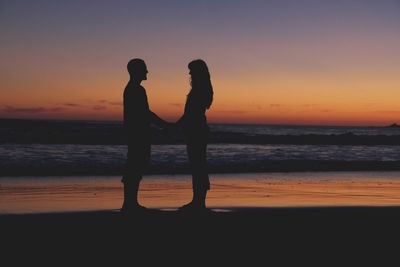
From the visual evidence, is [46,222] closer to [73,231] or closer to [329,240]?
[73,231]

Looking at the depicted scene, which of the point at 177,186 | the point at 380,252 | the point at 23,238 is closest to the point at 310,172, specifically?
the point at 177,186

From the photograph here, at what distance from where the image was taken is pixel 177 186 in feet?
33.5

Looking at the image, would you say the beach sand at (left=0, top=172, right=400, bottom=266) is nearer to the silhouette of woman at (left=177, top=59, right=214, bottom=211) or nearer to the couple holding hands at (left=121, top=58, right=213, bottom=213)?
the couple holding hands at (left=121, top=58, right=213, bottom=213)

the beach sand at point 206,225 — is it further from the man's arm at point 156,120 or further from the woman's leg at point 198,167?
the man's arm at point 156,120

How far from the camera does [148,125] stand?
19.4 ft

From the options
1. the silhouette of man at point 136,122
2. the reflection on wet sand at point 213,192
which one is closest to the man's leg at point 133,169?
the silhouette of man at point 136,122

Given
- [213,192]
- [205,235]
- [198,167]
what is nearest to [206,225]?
[205,235]

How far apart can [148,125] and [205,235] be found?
1.80m

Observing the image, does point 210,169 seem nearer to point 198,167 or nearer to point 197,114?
point 198,167

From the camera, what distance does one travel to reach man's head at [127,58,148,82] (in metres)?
5.86

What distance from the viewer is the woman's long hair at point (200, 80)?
5.96 m

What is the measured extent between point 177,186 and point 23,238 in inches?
220

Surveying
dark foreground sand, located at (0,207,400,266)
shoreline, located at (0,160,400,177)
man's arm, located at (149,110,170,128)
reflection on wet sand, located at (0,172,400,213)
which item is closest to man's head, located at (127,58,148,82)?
man's arm, located at (149,110,170,128)

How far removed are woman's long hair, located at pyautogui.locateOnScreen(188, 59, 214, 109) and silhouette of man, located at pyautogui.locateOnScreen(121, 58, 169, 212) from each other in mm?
672
